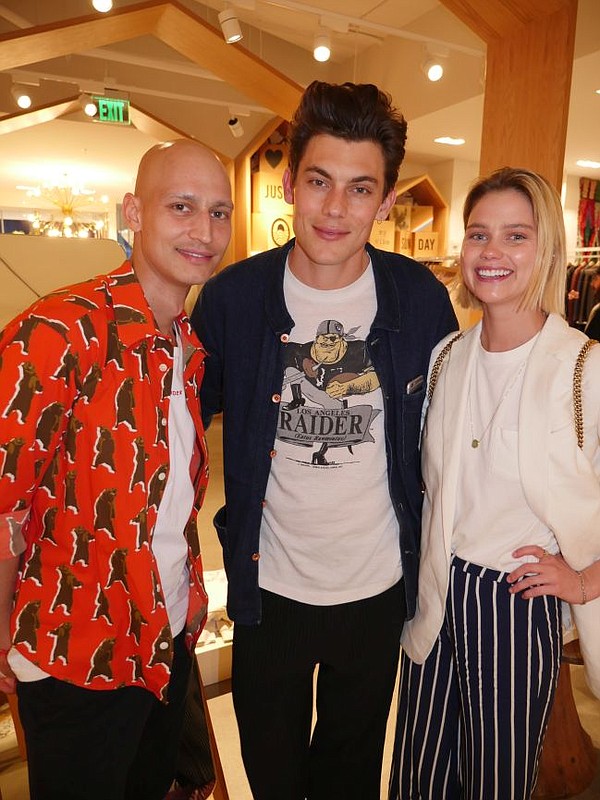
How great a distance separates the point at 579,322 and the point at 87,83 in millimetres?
6260

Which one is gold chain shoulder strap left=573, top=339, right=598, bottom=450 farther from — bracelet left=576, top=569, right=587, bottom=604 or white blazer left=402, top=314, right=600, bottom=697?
bracelet left=576, top=569, right=587, bottom=604

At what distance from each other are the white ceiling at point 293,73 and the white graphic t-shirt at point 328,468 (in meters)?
3.84

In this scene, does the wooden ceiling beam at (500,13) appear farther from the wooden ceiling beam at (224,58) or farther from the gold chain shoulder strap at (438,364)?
the wooden ceiling beam at (224,58)

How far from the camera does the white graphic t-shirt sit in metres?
1.54

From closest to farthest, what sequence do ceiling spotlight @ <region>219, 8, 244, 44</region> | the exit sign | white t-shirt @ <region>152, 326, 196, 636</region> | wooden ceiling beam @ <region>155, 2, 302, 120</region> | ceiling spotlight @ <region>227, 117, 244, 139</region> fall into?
white t-shirt @ <region>152, 326, 196, 636</region> < ceiling spotlight @ <region>219, 8, 244, 44</region> < wooden ceiling beam @ <region>155, 2, 302, 120</region> < the exit sign < ceiling spotlight @ <region>227, 117, 244, 139</region>

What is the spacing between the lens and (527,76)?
2676 mm

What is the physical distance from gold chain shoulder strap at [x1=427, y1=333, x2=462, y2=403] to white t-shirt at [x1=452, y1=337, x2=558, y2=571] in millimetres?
172

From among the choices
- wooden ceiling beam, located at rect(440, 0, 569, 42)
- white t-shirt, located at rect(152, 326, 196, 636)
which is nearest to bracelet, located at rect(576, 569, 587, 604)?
white t-shirt, located at rect(152, 326, 196, 636)

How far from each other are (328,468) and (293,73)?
8.20m

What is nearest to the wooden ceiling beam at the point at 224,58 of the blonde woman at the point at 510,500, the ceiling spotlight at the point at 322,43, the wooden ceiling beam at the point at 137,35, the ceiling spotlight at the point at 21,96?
the wooden ceiling beam at the point at 137,35

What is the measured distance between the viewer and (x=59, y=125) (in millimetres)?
8977

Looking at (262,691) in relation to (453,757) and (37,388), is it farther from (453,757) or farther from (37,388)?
(37,388)

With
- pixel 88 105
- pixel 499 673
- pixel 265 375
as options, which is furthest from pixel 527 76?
pixel 88 105

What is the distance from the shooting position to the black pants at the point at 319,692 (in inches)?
62.8
